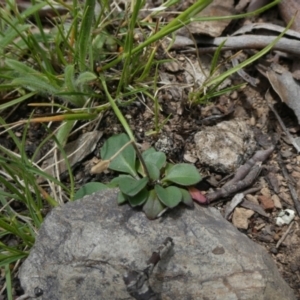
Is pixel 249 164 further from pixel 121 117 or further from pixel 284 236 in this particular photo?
pixel 121 117

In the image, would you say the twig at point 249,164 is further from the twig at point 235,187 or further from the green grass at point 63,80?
the green grass at point 63,80

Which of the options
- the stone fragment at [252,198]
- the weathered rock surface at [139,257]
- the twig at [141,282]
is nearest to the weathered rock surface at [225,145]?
the stone fragment at [252,198]

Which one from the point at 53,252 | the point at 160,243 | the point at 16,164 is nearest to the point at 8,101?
the point at 16,164

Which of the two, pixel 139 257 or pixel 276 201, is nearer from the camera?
pixel 139 257

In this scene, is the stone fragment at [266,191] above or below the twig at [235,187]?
below

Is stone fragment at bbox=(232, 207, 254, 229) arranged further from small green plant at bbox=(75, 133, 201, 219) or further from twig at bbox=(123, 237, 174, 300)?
twig at bbox=(123, 237, 174, 300)

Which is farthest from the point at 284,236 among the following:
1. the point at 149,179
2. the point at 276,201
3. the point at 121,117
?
the point at 121,117
